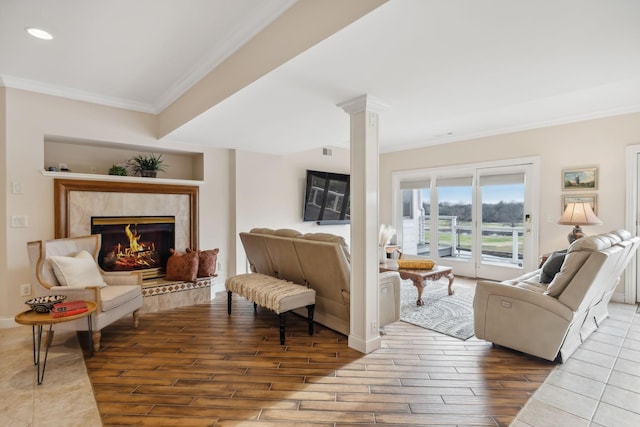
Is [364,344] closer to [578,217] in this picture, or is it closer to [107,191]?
[578,217]

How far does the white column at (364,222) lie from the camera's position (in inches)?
109

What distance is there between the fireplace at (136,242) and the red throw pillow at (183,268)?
38 cm

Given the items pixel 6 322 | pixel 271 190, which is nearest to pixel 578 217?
pixel 271 190

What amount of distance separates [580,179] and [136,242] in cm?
635

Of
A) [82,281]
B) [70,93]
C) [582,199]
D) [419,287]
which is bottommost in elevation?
[419,287]

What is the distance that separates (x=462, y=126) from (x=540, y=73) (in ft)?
9.52

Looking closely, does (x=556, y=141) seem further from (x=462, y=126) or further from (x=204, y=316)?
(x=204, y=316)

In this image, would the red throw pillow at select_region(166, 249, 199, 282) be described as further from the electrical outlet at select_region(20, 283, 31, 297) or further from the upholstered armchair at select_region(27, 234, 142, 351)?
the electrical outlet at select_region(20, 283, 31, 297)

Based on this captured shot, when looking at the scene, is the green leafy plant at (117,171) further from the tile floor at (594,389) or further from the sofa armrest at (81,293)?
the tile floor at (594,389)

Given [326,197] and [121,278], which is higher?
[326,197]

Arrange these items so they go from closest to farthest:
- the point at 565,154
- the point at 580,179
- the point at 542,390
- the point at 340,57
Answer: the point at 340,57, the point at 542,390, the point at 580,179, the point at 565,154

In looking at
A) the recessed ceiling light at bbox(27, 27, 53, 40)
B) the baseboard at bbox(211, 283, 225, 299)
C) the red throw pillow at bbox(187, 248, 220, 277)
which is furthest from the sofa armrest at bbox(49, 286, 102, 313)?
the recessed ceiling light at bbox(27, 27, 53, 40)

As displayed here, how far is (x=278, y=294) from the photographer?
304 cm

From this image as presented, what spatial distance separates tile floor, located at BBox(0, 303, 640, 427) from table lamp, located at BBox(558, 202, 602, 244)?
148cm
